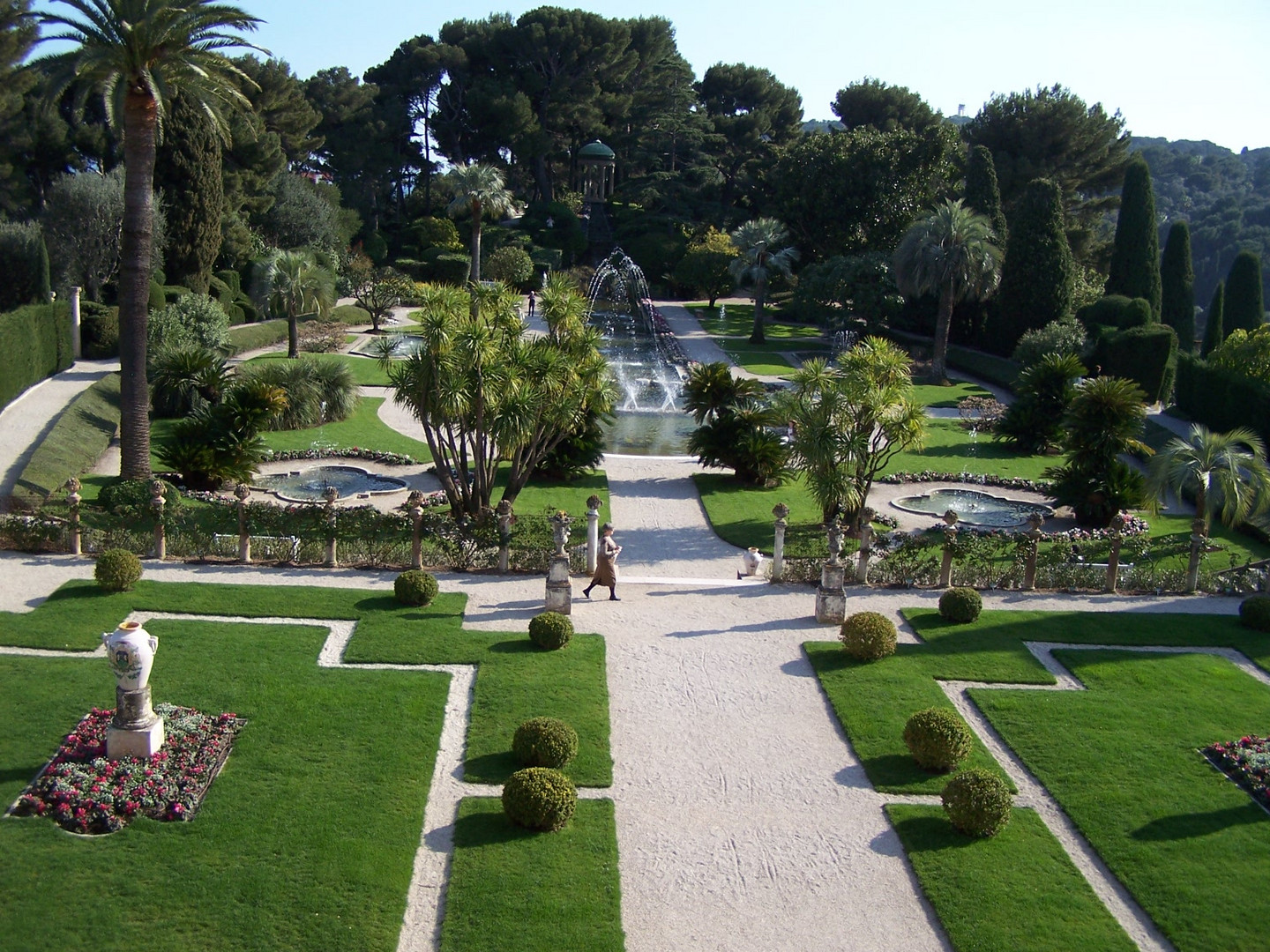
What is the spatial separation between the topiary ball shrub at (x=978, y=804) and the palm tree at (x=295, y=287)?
36.0 meters

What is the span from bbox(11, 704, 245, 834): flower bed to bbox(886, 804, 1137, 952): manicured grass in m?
8.30

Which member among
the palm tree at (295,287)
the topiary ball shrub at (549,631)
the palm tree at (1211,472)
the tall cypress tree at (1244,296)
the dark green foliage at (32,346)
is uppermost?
the tall cypress tree at (1244,296)

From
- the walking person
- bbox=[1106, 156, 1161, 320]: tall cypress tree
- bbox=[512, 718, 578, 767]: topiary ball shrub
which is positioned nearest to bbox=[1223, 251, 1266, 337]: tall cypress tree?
bbox=[1106, 156, 1161, 320]: tall cypress tree

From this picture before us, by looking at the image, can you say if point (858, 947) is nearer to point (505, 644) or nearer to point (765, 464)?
point (505, 644)

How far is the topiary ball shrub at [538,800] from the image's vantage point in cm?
1230

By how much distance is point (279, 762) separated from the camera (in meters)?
13.5

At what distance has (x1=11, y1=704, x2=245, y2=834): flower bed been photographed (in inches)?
479

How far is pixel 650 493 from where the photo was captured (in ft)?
90.5

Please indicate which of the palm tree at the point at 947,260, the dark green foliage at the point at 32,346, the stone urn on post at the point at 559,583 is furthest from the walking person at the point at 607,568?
the palm tree at the point at 947,260

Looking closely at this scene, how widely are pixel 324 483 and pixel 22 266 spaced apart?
20.4 meters

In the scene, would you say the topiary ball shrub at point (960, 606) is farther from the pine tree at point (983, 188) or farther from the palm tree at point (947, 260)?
the pine tree at point (983, 188)

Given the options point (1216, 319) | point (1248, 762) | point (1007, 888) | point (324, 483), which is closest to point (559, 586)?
point (1007, 888)

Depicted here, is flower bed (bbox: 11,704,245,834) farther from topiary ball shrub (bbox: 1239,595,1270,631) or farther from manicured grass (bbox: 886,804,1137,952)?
topiary ball shrub (bbox: 1239,595,1270,631)

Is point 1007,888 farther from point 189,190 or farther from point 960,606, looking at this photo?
point 189,190
